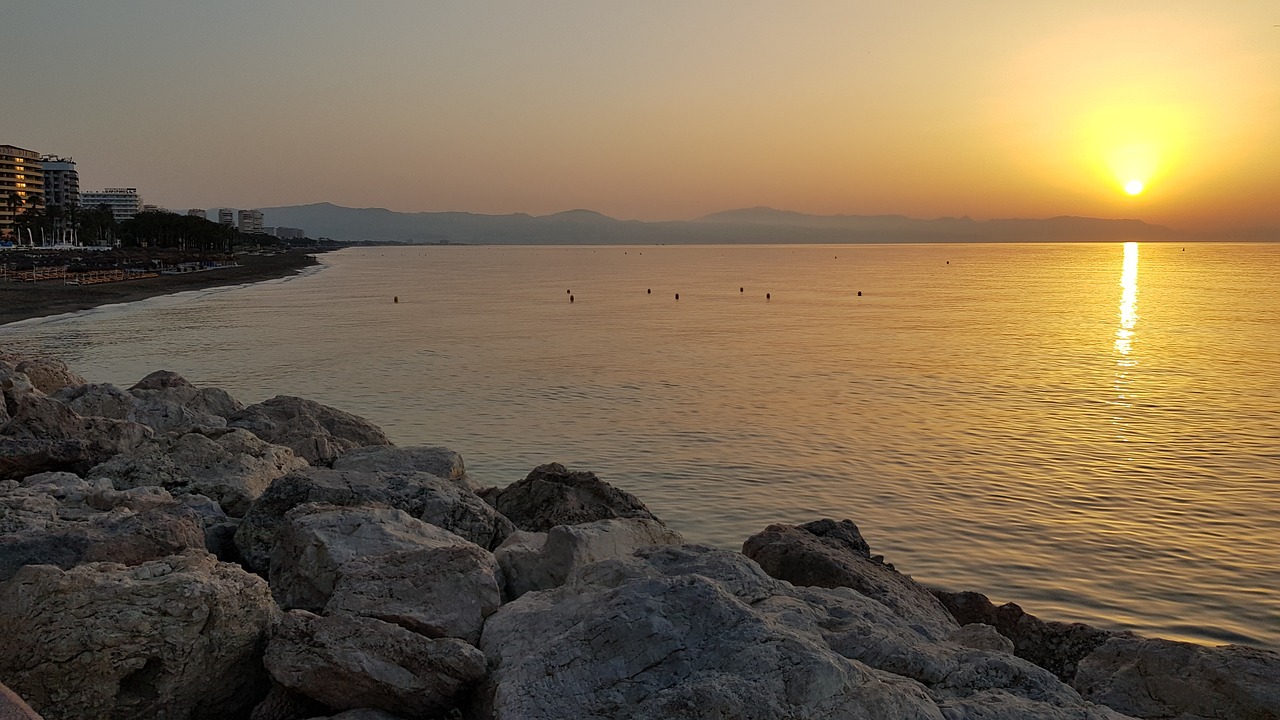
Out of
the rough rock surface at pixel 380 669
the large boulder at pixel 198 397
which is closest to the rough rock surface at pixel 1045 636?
the rough rock surface at pixel 380 669

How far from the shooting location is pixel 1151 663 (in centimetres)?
588

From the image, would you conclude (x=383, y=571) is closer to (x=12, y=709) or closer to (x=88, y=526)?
(x=88, y=526)

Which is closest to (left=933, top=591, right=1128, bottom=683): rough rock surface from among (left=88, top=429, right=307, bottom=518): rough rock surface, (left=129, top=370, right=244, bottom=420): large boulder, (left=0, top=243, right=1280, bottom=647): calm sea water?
(left=0, top=243, right=1280, bottom=647): calm sea water

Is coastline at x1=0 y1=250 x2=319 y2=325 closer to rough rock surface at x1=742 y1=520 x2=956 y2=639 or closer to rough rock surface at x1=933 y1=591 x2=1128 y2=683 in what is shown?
rough rock surface at x1=742 y1=520 x2=956 y2=639

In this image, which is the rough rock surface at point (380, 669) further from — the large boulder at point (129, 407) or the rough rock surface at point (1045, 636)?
the large boulder at point (129, 407)

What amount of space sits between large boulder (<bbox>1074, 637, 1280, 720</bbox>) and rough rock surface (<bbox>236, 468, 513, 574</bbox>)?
4.75 m

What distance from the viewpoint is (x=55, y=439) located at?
9.25 meters

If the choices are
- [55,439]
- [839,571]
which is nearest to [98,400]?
[55,439]

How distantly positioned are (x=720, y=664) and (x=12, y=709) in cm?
286

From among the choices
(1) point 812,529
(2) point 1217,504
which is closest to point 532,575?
(1) point 812,529

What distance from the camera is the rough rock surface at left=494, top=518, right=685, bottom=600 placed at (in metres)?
6.30

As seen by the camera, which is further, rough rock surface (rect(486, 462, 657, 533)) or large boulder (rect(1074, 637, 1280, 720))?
rough rock surface (rect(486, 462, 657, 533))

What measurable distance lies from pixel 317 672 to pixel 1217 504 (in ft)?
44.8

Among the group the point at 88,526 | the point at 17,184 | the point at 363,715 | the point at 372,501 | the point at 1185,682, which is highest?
the point at 17,184
